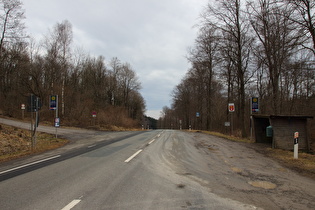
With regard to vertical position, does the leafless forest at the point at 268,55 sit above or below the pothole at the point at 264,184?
above

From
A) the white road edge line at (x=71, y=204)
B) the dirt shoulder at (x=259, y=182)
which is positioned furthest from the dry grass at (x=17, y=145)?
the dirt shoulder at (x=259, y=182)

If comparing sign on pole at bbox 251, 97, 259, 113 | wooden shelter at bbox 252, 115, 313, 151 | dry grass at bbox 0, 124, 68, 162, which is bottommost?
dry grass at bbox 0, 124, 68, 162

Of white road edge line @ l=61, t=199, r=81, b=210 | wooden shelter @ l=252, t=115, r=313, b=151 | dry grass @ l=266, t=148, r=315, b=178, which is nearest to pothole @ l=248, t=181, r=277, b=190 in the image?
dry grass @ l=266, t=148, r=315, b=178

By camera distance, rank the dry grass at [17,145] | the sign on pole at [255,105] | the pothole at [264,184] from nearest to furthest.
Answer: the pothole at [264,184] → the dry grass at [17,145] → the sign on pole at [255,105]

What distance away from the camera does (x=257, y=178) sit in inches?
263

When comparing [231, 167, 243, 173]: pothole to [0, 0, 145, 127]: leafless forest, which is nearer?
[231, 167, 243, 173]: pothole

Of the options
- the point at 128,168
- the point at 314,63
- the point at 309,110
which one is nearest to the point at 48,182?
the point at 128,168

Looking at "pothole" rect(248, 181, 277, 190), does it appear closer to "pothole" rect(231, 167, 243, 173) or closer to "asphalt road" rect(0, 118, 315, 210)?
"asphalt road" rect(0, 118, 315, 210)

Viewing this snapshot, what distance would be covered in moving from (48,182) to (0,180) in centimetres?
156

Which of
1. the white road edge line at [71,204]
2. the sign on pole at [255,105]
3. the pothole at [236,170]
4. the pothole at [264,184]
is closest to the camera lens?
A: the white road edge line at [71,204]

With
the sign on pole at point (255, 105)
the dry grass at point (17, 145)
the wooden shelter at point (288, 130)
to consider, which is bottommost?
the dry grass at point (17, 145)

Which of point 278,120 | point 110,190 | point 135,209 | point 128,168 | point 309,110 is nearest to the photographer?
point 135,209

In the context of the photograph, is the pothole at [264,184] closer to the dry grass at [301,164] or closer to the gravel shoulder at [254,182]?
the gravel shoulder at [254,182]

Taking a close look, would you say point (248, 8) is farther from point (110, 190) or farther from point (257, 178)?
point (110, 190)
